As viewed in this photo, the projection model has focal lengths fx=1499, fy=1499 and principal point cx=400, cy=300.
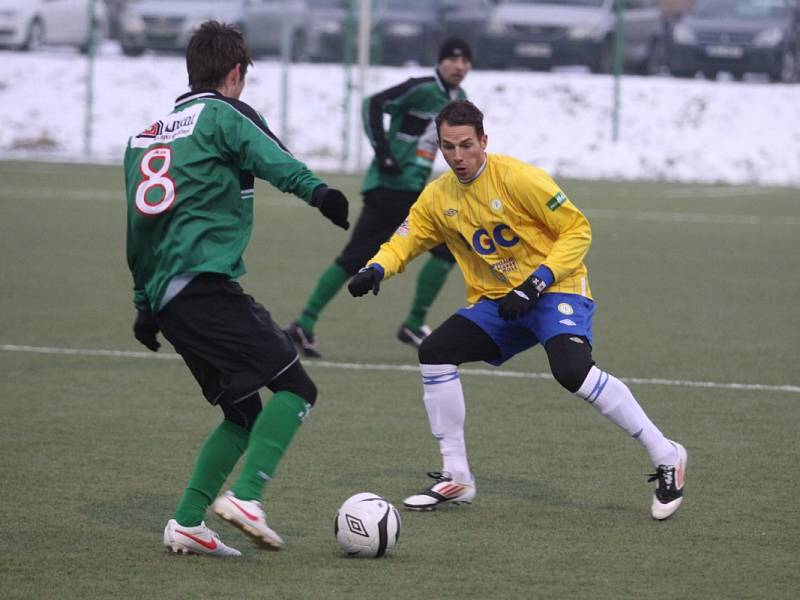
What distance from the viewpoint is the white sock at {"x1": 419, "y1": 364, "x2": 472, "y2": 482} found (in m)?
5.96

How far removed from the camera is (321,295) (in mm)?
9758

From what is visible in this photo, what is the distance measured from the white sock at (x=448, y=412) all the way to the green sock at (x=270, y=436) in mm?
968

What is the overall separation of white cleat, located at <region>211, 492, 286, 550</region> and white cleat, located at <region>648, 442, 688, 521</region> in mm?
1559

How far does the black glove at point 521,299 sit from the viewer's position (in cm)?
561

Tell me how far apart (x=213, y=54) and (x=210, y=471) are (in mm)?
1436

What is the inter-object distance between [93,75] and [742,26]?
12515mm

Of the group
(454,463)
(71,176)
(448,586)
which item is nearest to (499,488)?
(454,463)

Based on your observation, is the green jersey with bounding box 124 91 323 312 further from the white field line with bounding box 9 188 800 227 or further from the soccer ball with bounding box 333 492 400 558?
the white field line with bounding box 9 188 800 227

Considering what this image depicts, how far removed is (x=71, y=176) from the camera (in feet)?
74.8

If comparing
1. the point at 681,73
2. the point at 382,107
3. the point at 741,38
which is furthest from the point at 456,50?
the point at 681,73

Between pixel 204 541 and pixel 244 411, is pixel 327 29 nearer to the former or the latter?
pixel 244 411

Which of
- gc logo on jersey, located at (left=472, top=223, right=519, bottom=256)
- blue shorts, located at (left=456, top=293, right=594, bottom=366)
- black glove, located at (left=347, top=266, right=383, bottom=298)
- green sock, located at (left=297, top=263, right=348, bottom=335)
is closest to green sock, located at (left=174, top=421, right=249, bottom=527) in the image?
black glove, located at (left=347, top=266, right=383, bottom=298)

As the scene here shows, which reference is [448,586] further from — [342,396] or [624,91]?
[624,91]

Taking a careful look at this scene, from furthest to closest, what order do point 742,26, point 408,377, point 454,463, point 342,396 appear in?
point 742,26
point 408,377
point 342,396
point 454,463
